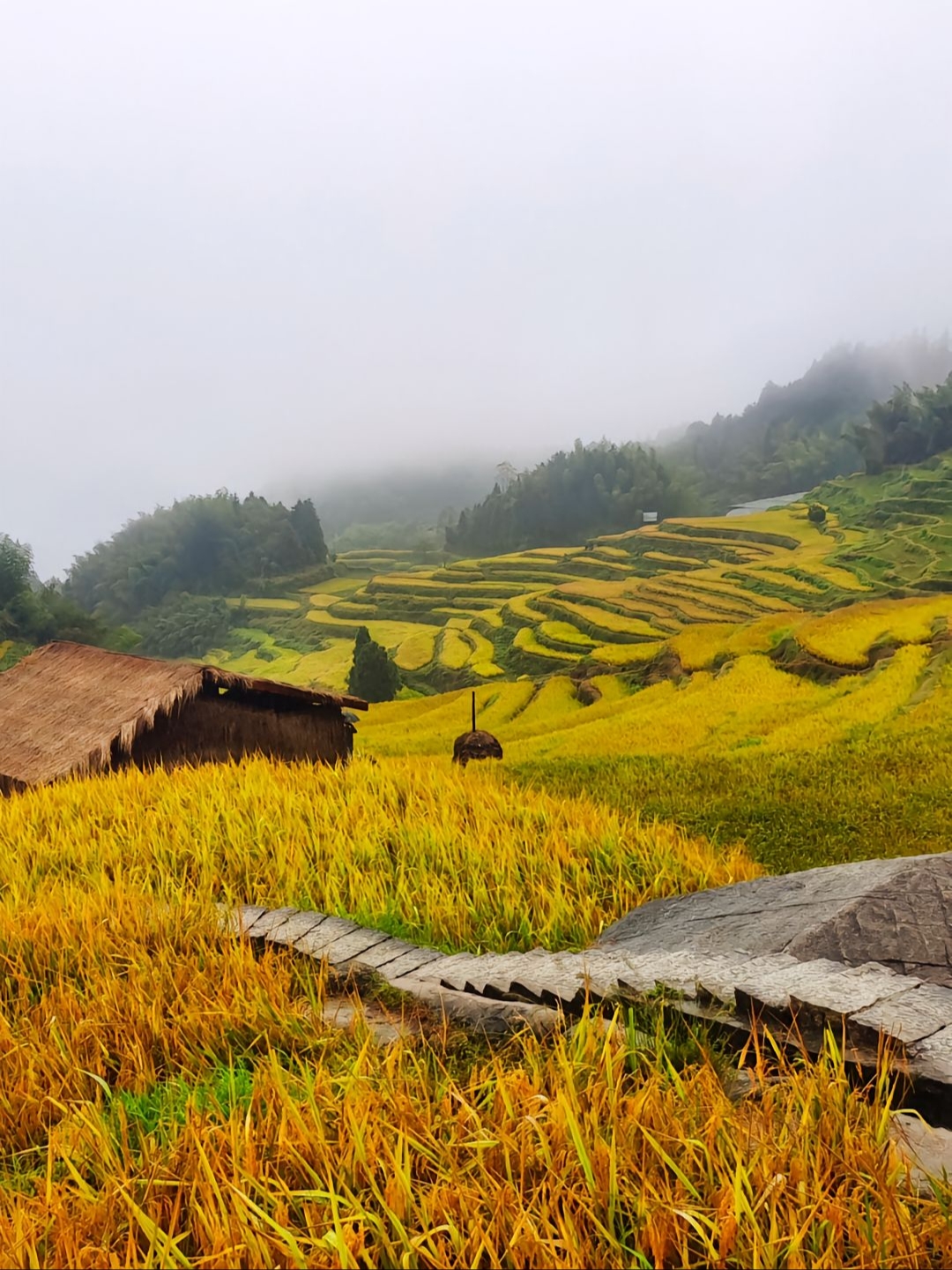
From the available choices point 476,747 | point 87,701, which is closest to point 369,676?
point 476,747

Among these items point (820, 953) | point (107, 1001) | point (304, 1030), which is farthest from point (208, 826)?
point (820, 953)

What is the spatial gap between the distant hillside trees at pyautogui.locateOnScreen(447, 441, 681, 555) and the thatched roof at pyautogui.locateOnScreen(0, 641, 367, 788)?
25.9 m

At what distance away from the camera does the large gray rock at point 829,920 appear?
2.69 m

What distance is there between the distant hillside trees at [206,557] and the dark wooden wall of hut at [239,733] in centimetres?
3016

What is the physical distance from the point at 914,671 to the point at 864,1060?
10.7 m

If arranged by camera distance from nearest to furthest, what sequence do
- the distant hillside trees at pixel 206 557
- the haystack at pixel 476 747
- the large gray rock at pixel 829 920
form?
the large gray rock at pixel 829 920, the haystack at pixel 476 747, the distant hillside trees at pixel 206 557

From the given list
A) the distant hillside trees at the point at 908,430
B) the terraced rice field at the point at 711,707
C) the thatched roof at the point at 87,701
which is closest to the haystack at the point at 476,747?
the terraced rice field at the point at 711,707

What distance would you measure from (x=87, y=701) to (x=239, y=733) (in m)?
1.80

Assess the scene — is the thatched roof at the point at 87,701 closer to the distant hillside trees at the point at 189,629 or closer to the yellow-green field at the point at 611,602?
the yellow-green field at the point at 611,602

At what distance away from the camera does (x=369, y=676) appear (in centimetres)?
2416

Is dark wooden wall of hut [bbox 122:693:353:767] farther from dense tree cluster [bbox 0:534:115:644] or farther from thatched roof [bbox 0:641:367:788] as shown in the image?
dense tree cluster [bbox 0:534:115:644]

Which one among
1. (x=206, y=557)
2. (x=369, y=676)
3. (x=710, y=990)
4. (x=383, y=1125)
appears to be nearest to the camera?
(x=383, y=1125)

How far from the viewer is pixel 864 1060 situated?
161 cm

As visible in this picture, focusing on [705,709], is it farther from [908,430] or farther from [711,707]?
[908,430]
